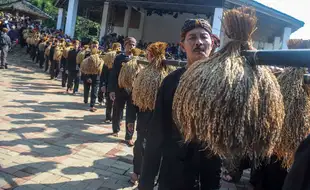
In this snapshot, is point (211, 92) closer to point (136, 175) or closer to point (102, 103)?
point (136, 175)

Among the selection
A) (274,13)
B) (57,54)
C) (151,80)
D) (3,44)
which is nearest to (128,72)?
(151,80)

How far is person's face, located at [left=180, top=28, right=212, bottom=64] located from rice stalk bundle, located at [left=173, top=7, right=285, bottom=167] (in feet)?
2.52

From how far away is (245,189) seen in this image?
534 centimetres

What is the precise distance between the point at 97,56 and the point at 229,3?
25.9ft

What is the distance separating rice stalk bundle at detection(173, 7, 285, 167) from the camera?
4.45 feet

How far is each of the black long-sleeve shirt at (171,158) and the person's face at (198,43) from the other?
20 centimetres

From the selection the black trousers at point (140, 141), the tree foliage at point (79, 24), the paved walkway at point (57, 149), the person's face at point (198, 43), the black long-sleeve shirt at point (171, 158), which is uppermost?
the tree foliage at point (79, 24)

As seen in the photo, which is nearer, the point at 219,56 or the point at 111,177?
the point at 219,56

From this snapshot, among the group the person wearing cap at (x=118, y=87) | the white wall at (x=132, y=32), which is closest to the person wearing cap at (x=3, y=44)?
the person wearing cap at (x=118, y=87)

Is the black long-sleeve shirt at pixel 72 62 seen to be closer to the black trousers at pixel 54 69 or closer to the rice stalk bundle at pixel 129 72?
the black trousers at pixel 54 69

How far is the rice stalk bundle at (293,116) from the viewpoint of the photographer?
2113 mm

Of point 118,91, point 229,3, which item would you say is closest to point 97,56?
point 118,91

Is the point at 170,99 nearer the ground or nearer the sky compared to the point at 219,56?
nearer the ground

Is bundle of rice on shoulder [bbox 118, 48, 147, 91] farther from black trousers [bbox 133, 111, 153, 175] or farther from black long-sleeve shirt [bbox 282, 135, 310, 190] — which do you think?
black long-sleeve shirt [bbox 282, 135, 310, 190]
